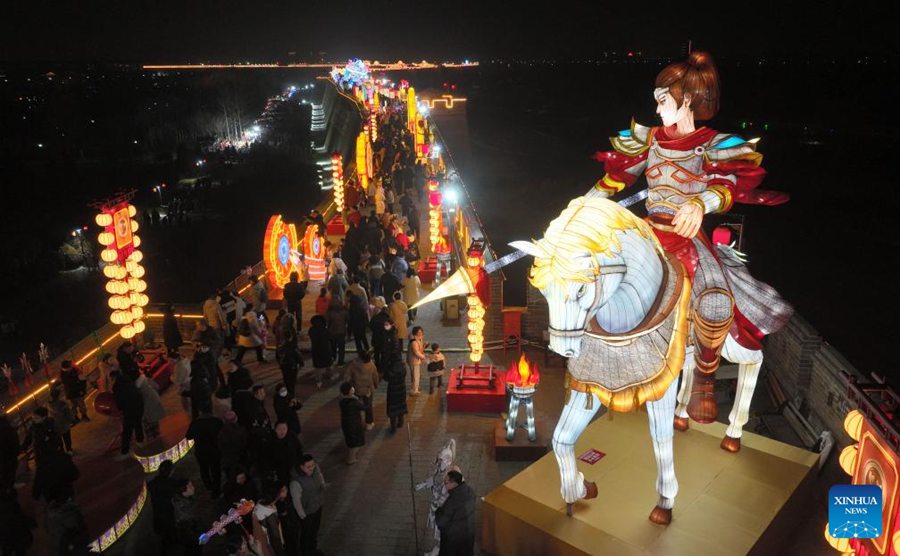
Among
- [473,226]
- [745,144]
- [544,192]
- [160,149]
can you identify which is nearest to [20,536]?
[745,144]

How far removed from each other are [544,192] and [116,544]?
69207mm

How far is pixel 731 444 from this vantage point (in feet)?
24.5

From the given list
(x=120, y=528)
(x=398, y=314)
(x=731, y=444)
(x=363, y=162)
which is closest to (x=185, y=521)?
(x=120, y=528)

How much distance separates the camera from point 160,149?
2432 inches

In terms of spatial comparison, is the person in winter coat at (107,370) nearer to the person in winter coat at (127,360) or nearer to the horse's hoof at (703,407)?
the person in winter coat at (127,360)

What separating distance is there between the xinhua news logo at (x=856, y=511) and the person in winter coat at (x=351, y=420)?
542cm

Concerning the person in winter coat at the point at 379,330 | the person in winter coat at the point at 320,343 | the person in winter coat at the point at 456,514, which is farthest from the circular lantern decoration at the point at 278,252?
the person in winter coat at the point at 456,514

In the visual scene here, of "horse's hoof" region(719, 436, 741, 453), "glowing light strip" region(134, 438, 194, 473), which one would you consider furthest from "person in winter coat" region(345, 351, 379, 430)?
"horse's hoof" region(719, 436, 741, 453)

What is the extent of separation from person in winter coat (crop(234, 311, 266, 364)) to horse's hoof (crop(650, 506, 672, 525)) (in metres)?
7.39

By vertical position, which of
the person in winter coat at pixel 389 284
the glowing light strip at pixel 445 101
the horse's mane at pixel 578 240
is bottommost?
the person in winter coat at pixel 389 284

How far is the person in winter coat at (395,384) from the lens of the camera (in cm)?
930

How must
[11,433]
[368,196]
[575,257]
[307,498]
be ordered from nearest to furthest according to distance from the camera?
1. [575,257]
2. [307,498]
3. [11,433]
4. [368,196]

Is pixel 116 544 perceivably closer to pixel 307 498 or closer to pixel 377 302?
pixel 307 498

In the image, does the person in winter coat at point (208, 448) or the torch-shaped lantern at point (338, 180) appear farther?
the torch-shaped lantern at point (338, 180)
